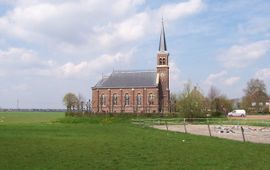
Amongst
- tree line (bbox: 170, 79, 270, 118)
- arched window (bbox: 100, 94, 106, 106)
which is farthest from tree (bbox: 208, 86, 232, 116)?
arched window (bbox: 100, 94, 106, 106)

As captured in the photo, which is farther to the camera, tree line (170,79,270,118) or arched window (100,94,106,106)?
arched window (100,94,106,106)

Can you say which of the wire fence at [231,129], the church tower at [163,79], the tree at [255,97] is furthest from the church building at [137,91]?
the wire fence at [231,129]

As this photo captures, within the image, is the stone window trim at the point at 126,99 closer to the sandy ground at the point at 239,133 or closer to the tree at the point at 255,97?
the tree at the point at 255,97

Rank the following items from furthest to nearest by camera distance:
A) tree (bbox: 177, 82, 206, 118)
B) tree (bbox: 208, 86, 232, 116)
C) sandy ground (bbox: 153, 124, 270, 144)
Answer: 1. tree (bbox: 208, 86, 232, 116)
2. tree (bbox: 177, 82, 206, 118)
3. sandy ground (bbox: 153, 124, 270, 144)

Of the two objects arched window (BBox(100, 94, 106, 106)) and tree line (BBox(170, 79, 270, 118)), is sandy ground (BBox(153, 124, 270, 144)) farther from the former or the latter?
arched window (BBox(100, 94, 106, 106))

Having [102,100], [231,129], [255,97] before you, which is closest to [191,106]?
[231,129]

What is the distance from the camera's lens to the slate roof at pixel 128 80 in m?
109

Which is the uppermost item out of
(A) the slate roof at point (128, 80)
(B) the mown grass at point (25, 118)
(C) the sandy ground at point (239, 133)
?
(A) the slate roof at point (128, 80)

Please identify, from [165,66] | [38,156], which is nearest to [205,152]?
[38,156]

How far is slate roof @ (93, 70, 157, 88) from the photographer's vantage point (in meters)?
109

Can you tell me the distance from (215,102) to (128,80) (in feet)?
83.5

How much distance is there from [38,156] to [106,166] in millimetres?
3891

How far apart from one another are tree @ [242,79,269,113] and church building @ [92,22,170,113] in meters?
25.2

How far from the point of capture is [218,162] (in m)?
14.2
